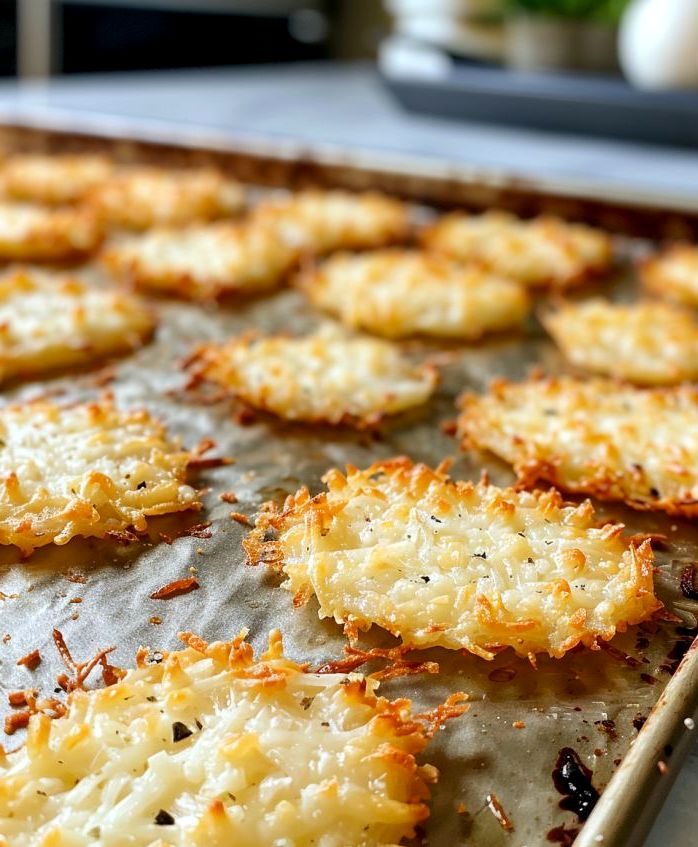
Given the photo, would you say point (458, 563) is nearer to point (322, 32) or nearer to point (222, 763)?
point (222, 763)

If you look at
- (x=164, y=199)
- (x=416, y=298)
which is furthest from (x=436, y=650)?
(x=164, y=199)

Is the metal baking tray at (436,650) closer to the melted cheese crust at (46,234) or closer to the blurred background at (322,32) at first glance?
the melted cheese crust at (46,234)

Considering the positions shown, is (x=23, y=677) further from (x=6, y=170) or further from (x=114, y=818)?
(x=6, y=170)

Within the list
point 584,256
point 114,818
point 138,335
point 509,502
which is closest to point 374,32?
point 584,256

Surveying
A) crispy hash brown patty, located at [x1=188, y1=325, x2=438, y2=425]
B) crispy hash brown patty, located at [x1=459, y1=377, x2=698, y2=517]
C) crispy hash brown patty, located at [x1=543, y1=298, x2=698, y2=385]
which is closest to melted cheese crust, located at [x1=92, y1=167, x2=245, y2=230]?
crispy hash brown patty, located at [x1=188, y1=325, x2=438, y2=425]

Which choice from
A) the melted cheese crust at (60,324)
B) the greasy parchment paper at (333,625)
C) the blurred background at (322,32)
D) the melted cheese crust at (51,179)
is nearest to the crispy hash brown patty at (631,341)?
the greasy parchment paper at (333,625)

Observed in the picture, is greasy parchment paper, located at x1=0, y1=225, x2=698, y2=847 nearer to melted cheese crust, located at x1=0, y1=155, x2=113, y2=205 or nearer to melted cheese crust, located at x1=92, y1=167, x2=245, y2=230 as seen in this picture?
melted cheese crust, located at x1=92, y1=167, x2=245, y2=230
